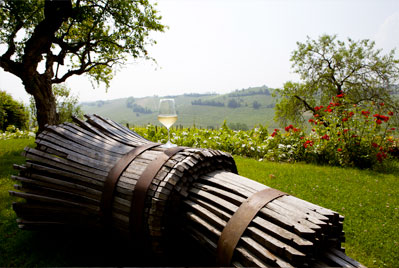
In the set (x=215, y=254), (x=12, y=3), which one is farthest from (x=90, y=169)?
(x=12, y=3)

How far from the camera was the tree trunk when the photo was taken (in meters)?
9.05

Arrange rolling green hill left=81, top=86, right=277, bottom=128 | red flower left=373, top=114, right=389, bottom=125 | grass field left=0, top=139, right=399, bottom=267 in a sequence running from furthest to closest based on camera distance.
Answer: rolling green hill left=81, top=86, right=277, bottom=128, red flower left=373, top=114, right=389, bottom=125, grass field left=0, top=139, right=399, bottom=267

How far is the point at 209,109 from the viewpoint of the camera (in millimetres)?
129250

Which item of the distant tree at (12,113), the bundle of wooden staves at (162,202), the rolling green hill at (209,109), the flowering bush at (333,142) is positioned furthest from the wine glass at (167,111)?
the rolling green hill at (209,109)

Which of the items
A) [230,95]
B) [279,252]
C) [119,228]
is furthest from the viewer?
[230,95]

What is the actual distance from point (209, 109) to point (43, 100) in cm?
12104

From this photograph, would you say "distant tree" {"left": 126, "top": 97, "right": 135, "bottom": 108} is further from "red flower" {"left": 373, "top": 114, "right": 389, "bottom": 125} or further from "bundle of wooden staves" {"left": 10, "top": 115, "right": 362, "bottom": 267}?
"bundle of wooden staves" {"left": 10, "top": 115, "right": 362, "bottom": 267}

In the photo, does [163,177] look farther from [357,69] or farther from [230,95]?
[230,95]

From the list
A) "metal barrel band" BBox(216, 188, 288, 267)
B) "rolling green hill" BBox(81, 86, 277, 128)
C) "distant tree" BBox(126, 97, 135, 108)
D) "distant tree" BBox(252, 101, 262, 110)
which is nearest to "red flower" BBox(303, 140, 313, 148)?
"metal barrel band" BBox(216, 188, 288, 267)

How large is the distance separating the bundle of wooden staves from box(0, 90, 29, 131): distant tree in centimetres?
1527

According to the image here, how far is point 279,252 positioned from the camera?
1810mm

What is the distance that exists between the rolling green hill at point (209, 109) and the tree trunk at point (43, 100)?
89.4 m

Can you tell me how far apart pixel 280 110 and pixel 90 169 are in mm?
16677

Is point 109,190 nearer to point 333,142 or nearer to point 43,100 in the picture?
point 333,142
